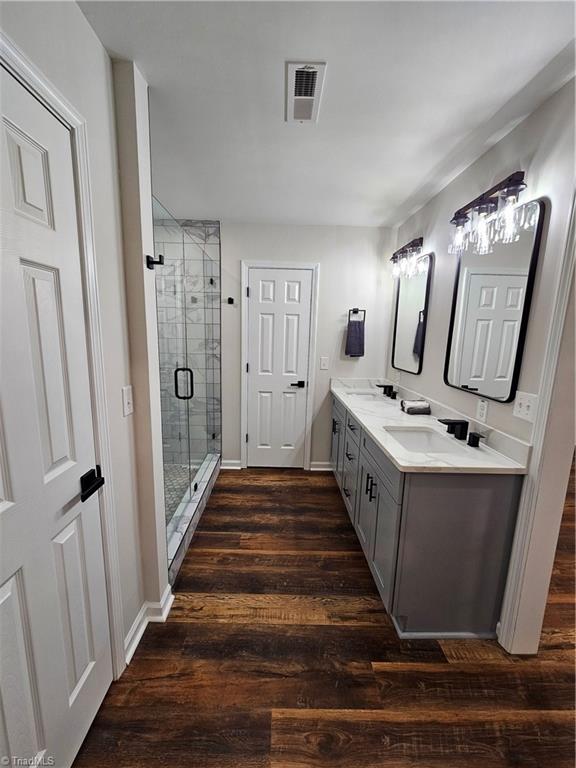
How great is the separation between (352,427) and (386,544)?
0.94 meters

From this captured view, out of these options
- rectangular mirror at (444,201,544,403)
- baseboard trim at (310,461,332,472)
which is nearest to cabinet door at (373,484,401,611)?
rectangular mirror at (444,201,544,403)

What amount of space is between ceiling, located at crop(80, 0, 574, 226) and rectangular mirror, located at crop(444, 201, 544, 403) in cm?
53

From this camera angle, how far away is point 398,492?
1.51m

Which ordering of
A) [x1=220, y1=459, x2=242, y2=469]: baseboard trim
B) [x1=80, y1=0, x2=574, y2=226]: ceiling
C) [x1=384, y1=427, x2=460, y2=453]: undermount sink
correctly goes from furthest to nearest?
1. [x1=220, y1=459, x2=242, y2=469]: baseboard trim
2. [x1=384, y1=427, x2=460, y2=453]: undermount sink
3. [x1=80, y1=0, x2=574, y2=226]: ceiling

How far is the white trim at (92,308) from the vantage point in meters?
0.83

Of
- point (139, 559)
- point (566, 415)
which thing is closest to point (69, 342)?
point (139, 559)

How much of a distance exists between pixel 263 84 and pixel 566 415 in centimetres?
192

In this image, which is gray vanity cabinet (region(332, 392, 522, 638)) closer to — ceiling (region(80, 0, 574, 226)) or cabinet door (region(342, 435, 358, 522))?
cabinet door (region(342, 435, 358, 522))

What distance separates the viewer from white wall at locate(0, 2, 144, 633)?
88cm

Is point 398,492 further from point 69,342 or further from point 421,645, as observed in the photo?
point 69,342

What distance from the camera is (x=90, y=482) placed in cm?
112

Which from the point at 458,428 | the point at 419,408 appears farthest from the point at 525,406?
the point at 419,408

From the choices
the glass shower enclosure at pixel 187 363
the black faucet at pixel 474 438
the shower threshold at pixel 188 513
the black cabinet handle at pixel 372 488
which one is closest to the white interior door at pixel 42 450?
the shower threshold at pixel 188 513

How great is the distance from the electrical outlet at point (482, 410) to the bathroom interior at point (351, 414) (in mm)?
11
